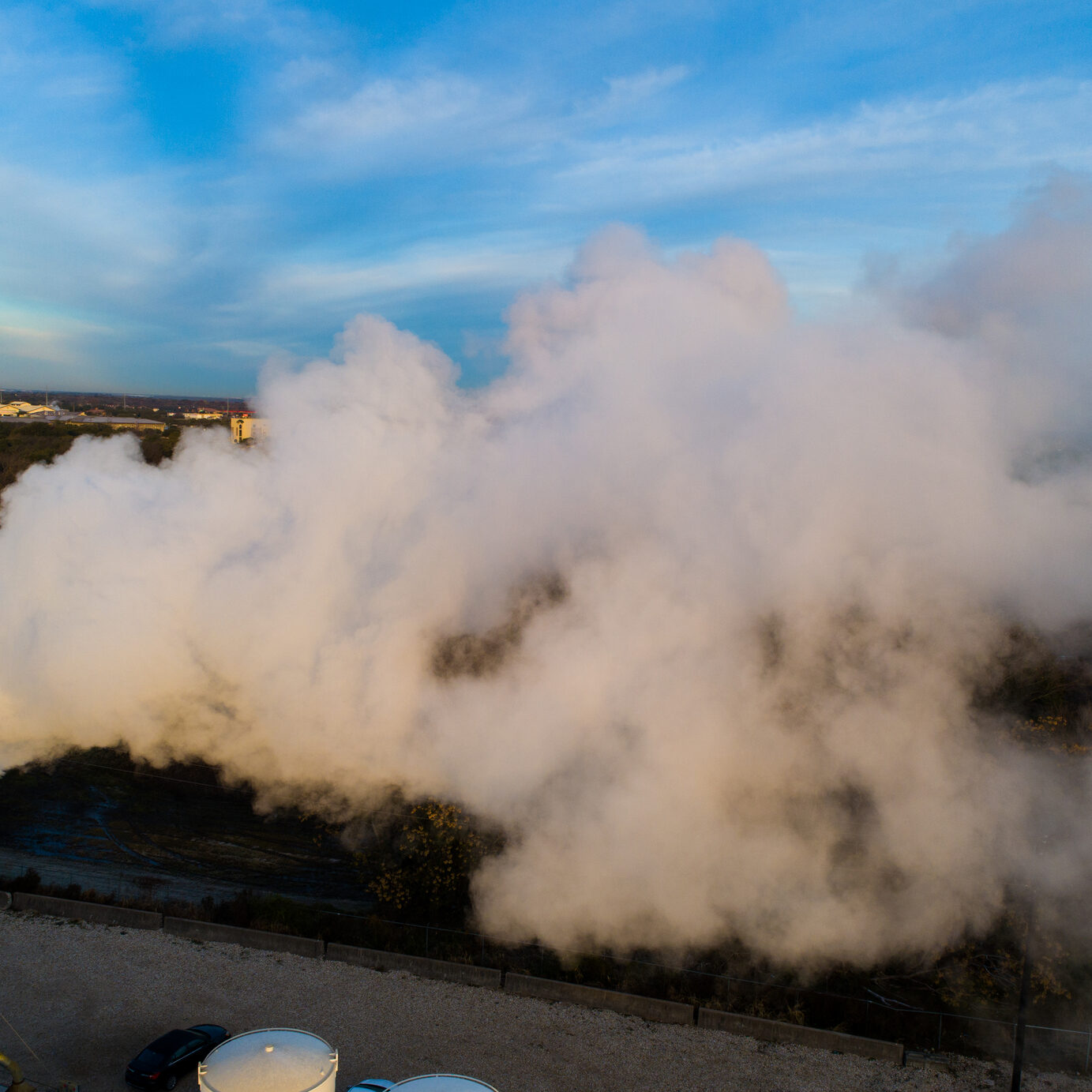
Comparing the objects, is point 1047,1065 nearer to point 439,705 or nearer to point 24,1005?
point 439,705

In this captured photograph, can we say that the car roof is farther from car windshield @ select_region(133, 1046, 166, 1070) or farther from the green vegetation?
the green vegetation

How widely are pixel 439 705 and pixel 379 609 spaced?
7.18ft

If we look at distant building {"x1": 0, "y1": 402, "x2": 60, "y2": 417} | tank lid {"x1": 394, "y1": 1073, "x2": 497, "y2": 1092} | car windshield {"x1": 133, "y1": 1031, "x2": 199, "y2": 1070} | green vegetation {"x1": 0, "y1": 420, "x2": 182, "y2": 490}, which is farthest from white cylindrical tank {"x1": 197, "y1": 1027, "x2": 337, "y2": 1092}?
distant building {"x1": 0, "y1": 402, "x2": 60, "y2": 417}

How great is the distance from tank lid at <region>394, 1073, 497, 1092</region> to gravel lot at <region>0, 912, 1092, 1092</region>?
4.25 ft

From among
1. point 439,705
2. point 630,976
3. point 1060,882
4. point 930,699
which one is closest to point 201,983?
point 439,705

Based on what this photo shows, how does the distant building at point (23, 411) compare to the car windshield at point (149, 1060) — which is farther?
the distant building at point (23, 411)

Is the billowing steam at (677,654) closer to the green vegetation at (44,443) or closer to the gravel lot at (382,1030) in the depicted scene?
the gravel lot at (382,1030)

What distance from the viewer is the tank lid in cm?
800

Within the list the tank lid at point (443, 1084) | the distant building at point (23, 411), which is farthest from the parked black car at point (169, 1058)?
the distant building at point (23, 411)

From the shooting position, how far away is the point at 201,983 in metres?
10.9

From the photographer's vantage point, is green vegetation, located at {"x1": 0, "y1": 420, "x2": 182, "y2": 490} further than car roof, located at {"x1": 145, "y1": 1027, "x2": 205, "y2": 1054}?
Yes

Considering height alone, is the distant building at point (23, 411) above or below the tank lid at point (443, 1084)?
above

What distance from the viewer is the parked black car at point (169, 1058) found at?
8.83 metres

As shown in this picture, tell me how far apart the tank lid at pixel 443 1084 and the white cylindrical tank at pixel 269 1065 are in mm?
886
